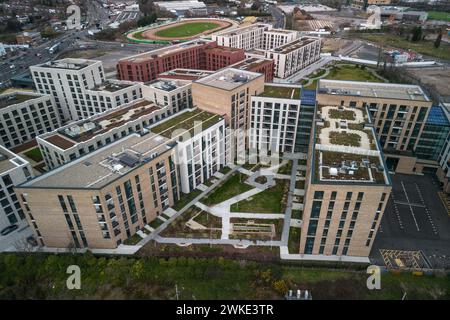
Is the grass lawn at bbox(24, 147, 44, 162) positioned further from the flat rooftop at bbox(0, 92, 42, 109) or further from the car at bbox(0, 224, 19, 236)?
the car at bbox(0, 224, 19, 236)

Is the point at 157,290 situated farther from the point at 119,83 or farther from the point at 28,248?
the point at 119,83

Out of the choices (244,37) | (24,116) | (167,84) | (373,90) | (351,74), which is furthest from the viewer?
(244,37)

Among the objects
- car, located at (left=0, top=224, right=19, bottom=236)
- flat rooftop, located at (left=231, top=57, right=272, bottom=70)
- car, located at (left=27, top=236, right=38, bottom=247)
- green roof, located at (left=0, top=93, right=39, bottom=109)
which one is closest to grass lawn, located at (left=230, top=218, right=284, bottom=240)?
car, located at (left=27, top=236, right=38, bottom=247)

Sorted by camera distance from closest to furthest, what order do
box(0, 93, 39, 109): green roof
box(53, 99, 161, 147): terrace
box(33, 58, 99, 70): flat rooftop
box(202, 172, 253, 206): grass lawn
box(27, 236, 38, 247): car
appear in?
box(27, 236, 38, 247): car, box(202, 172, 253, 206): grass lawn, box(53, 99, 161, 147): terrace, box(0, 93, 39, 109): green roof, box(33, 58, 99, 70): flat rooftop

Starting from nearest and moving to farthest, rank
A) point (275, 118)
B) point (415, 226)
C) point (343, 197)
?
point (343, 197), point (415, 226), point (275, 118)

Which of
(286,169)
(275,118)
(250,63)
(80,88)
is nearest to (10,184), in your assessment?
(80,88)

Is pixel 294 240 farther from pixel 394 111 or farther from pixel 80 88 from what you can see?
pixel 80 88

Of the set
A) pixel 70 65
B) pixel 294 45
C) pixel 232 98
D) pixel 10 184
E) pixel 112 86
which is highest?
pixel 70 65
